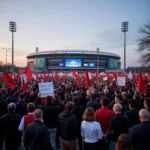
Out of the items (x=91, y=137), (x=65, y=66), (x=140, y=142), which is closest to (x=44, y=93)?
(x=91, y=137)

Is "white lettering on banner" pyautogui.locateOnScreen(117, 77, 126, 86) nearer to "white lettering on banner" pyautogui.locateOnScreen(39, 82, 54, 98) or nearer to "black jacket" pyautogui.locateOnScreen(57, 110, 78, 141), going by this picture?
"white lettering on banner" pyautogui.locateOnScreen(39, 82, 54, 98)

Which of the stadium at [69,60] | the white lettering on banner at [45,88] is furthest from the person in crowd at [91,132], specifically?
the stadium at [69,60]

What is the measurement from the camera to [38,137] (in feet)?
13.9

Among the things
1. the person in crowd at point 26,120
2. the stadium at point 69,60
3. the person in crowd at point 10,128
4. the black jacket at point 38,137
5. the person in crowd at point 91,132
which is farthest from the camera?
the stadium at point 69,60

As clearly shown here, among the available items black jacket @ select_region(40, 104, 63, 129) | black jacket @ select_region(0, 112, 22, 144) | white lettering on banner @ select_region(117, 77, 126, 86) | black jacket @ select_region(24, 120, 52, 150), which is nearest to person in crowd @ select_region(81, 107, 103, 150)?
black jacket @ select_region(24, 120, 52, 150)

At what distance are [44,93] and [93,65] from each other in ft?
284

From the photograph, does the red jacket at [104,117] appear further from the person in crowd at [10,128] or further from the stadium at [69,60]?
the stadium at [69,60]

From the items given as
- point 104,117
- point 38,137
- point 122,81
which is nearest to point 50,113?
point 104,117

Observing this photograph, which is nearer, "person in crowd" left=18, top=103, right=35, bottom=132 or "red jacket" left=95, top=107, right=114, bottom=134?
"person in crowd" left=18, top=103, right=35, bottom=132

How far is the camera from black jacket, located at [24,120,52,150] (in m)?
4.22

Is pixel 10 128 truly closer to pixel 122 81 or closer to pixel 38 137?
pixel 38 137

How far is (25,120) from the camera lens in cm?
519

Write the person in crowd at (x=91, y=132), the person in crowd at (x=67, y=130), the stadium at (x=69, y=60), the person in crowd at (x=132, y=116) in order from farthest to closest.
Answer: the stadium at (x=69, y=60), the person in crowd at (x=132, y=116), the person in crowd at (x=67, y=130), the person in crowd at (x=91, y=132)

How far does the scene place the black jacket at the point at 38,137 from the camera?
422 cm
